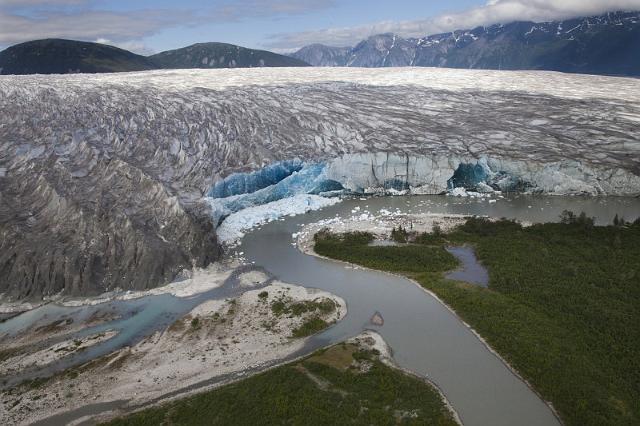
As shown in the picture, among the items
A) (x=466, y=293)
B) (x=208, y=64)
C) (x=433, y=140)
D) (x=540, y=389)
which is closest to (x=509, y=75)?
(x=433, y=140)

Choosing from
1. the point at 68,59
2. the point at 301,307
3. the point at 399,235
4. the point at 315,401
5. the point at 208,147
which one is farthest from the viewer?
the point at 68,59

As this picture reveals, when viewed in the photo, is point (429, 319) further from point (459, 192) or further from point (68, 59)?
point (68, 59)

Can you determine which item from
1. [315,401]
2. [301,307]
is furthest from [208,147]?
[315,401]

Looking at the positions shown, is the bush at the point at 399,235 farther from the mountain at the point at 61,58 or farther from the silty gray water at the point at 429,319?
the mountain at the point at 61,58

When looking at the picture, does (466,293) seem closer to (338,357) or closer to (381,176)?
(338,357)

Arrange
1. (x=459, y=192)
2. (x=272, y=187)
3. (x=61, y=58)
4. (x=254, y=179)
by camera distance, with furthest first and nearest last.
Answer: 1. (x=61, y=58)
2. (x=459, y=192)
3. (x=272, y=187)
4. (x=254, y=179)

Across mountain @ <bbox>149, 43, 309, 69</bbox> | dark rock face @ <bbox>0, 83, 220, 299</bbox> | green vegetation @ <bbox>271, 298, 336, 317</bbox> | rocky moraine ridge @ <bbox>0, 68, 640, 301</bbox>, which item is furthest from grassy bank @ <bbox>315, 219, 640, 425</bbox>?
mountain @ <bbox>149, 43, 309, 69</bbox>
